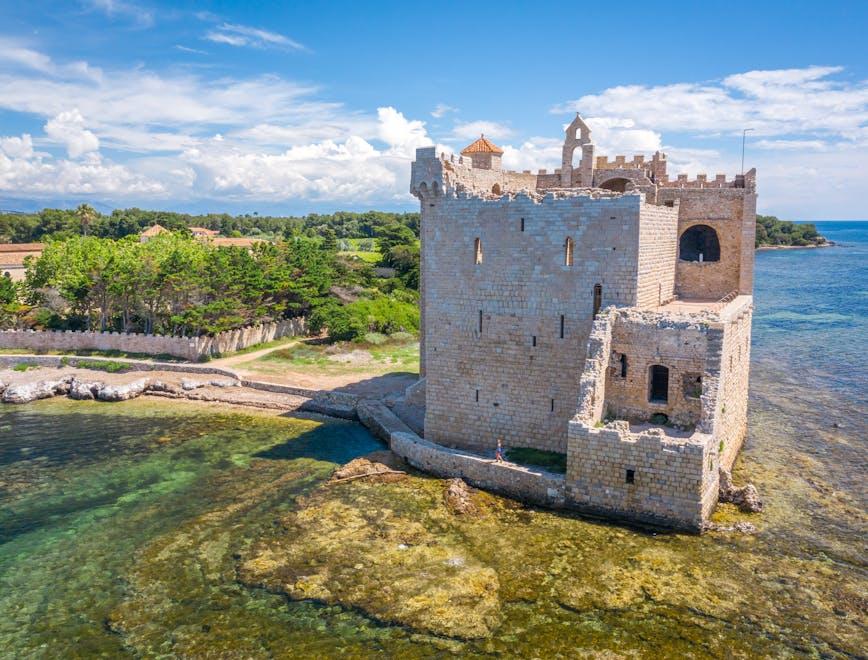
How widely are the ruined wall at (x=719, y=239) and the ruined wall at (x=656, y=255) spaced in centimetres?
161

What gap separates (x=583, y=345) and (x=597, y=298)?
1.26m

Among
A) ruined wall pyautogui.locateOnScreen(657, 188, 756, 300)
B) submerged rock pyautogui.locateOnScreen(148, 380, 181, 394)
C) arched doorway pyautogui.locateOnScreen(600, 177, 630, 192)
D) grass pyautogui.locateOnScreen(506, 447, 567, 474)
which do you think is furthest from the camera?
submerged rock pyautogui.locateOnScreen(148, 380, 181, 394)

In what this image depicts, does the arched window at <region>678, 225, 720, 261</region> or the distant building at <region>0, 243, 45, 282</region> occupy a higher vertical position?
the arched window at <region>678, 225, 720, 261</region>

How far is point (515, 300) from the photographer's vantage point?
18125mm

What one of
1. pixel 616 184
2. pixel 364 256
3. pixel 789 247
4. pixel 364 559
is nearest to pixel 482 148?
pixel 616 184

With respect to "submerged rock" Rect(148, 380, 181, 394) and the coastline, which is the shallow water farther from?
the coastline

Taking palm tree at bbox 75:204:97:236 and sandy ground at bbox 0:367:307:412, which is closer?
sandy ground at bbox 0:367:307:412

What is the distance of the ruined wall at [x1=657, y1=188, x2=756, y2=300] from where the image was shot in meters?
→ 22.5

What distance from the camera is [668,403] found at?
16672 millimetres

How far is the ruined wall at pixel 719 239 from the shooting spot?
22.5 meters

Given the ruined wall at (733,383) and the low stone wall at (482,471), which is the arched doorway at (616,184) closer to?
the ruined wall at (733,383)

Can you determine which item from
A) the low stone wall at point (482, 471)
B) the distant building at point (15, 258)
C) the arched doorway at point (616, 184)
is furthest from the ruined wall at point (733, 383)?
the distant building at point (15, 258)

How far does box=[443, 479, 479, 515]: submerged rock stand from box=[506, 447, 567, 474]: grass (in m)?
1.54

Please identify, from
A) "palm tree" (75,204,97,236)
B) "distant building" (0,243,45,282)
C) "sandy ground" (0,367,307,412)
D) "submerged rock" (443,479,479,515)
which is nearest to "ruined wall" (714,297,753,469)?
"submerged rock" (443,479,479,515)
